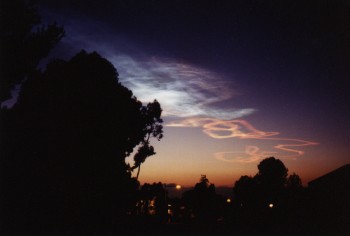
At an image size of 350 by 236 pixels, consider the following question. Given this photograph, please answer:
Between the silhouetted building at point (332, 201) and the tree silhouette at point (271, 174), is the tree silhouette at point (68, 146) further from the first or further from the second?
the tree silhouette at point (271, 174)

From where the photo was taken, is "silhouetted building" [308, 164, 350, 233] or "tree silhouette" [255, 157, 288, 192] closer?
"silhouetted building" [308, 164, 350, 233]

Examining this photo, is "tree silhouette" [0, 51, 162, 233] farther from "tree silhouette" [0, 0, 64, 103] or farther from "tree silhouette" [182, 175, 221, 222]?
→ "tree silhouette" [182, 175, 221, 222]

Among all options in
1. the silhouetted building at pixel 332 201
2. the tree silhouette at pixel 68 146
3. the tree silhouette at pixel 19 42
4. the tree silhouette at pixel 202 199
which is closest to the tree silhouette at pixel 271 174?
the tree silhouette at pixel 202 199

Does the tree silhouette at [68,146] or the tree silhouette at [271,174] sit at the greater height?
the tree silhouette at [271,174]

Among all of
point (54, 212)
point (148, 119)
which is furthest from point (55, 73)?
point (148, 119)

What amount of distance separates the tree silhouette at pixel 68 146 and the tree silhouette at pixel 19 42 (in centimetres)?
195

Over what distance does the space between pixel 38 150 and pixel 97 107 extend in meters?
5.76

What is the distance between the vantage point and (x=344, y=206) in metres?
28.2

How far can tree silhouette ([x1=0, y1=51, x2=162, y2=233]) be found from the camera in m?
15.7

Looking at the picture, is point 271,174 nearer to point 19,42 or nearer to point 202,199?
point 202,199

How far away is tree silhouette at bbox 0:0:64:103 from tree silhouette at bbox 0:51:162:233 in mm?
1954

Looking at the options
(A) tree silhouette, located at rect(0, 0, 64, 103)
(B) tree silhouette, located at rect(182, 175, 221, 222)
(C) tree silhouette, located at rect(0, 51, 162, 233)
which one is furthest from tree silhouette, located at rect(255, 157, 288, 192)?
(A) tree silhouette, located at rect(0, 0, 64, 103)

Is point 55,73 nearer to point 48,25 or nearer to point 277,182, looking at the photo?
point 48,25

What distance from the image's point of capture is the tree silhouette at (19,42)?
12.9m
